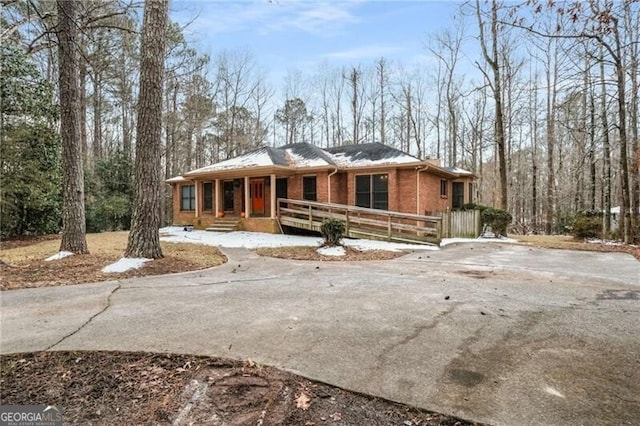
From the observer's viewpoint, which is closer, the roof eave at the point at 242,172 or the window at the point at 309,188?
the roof eave at the point at 242,172

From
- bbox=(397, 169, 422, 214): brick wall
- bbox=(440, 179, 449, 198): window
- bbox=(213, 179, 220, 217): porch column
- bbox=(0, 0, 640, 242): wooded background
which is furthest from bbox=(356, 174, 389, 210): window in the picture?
bbox=(213, 179, 220, 217): porch column

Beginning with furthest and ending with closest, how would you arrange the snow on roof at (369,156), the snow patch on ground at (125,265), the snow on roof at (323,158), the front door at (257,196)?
the front door at (257,196)
the snow on roof at (323,158)
the snow on roof at (369,156)
the snow patch on ground at (125,265)

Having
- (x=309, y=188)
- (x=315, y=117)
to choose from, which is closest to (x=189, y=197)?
(x=309, y=188)

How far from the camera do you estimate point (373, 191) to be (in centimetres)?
1519

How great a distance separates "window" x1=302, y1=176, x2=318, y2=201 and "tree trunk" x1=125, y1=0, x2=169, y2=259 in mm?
8679

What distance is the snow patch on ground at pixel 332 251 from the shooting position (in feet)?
31.3

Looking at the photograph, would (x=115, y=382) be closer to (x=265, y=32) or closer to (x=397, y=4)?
(x=397, y=4)

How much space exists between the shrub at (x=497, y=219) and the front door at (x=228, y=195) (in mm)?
11855

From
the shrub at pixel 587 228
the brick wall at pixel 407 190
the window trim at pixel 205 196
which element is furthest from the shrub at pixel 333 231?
the shrub at pixel 587 228

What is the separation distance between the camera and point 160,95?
7836 mm

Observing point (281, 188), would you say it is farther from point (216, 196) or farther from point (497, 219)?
point (497, 219)

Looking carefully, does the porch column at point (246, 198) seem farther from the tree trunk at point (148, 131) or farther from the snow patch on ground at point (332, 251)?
the tree trunk at point (148, 131)

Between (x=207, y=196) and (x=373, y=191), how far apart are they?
897 centimetres

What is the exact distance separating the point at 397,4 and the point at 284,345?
25.9 feet
